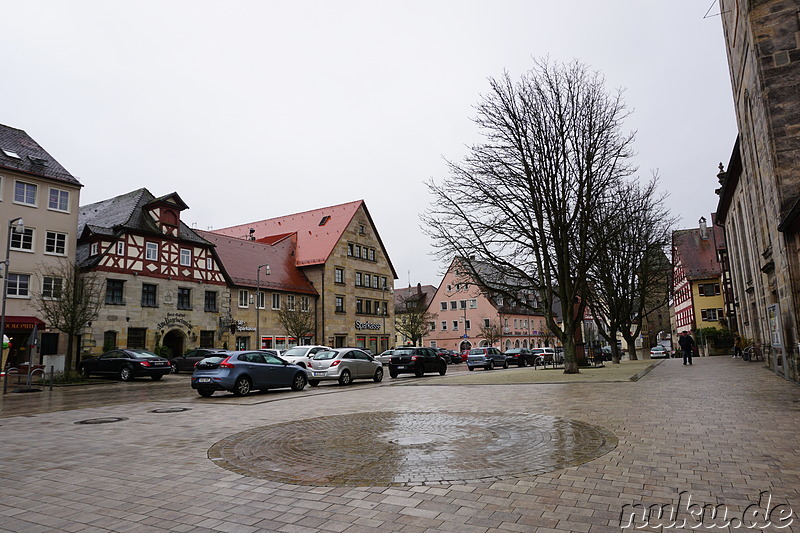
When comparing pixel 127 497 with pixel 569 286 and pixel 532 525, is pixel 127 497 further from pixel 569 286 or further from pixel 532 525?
pixel 569 286

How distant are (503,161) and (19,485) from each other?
2181 centimetres

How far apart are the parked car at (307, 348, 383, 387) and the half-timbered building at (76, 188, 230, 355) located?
16893 mm

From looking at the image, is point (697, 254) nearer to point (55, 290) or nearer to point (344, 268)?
point (344, 268)

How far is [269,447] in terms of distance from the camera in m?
7.79

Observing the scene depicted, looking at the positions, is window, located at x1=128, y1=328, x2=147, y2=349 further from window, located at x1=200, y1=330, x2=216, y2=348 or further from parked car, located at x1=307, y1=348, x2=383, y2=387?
parked car, located at x1=307, y1=348, x2=383, y2=387

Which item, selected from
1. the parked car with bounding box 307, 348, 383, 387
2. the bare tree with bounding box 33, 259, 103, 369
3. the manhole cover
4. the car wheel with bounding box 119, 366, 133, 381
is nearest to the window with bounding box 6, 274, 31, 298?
the bare tree with bounding box 33, 259, 103, 369

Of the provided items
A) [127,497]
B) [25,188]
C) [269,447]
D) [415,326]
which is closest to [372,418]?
[269,447]

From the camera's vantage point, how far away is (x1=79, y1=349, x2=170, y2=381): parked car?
89.4 ft

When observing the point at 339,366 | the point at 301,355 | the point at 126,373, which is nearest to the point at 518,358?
the point at 301,355

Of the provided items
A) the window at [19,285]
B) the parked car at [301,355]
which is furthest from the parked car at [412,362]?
the window at [19,285]

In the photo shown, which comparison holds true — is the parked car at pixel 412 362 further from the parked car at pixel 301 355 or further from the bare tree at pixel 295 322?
the bare tree at pixel 295 322

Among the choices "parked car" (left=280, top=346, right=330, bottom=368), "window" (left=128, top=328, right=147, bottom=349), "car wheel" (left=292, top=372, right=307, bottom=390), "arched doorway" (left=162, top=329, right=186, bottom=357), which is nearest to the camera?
"car wheel" (left=292, top=372, right=307, bottom=390)

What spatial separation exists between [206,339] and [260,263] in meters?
9.86

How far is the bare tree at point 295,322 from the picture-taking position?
42750 mm
